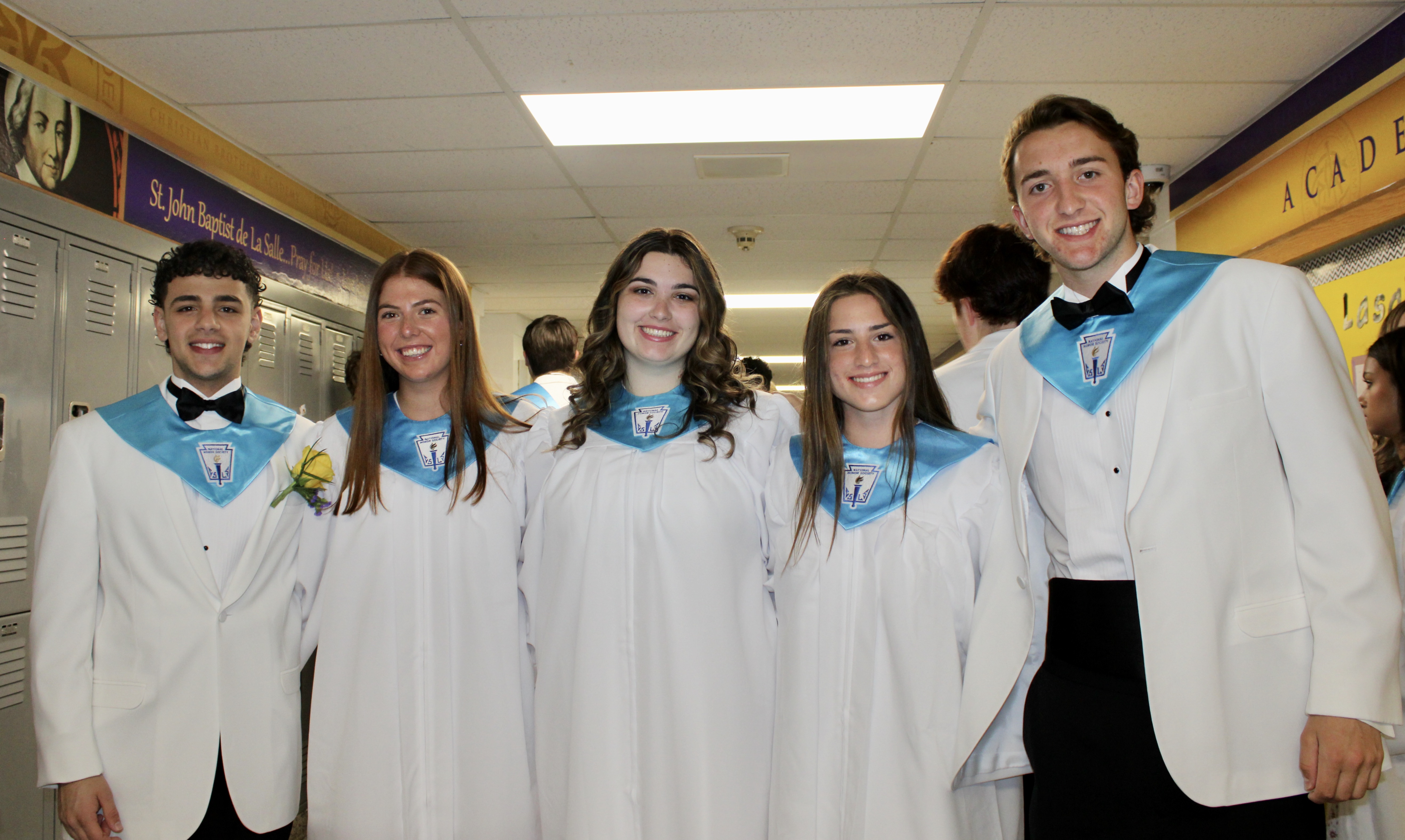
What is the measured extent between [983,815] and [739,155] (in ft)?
11.8

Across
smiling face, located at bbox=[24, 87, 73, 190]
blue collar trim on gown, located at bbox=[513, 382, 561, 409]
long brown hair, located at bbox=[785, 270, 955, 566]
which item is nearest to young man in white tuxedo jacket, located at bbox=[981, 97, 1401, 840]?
long brown hair, located at bbox=[785, 270, 955, 566]

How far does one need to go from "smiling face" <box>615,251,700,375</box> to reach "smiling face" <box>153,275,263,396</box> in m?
0.97

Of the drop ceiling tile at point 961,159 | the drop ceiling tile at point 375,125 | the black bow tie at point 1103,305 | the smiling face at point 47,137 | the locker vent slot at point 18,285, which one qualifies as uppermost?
the drop ceiling tile at point 375,125

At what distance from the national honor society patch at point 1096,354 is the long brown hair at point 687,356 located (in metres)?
0.81

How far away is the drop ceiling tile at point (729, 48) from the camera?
3.16 meters

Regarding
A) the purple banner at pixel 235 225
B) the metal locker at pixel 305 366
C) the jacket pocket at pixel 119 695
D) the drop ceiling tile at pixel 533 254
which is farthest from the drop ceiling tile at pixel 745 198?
the jacket pocket at pixel 119 695

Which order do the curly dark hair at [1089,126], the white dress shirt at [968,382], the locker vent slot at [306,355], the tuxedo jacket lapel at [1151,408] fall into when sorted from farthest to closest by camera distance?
the locker vent slot at [306,355] → the white dress shirt at [968,382] → the curly dark hair at [1089,126] → the tuxedo jacket lapel at [1151,408]

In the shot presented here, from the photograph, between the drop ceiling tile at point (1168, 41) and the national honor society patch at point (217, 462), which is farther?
the drop ceiling tile at point (1168, 41)

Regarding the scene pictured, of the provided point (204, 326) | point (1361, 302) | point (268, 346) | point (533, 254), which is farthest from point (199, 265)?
point (533, 254)

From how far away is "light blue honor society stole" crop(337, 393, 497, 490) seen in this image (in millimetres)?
2080

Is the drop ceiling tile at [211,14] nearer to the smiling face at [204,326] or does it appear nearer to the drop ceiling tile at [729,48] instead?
the drop ceiling tile at [729,48]

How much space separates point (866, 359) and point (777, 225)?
421 centimetres

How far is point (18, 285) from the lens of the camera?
3068mm

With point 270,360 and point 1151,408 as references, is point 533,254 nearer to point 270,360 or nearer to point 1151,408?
point 270,360
